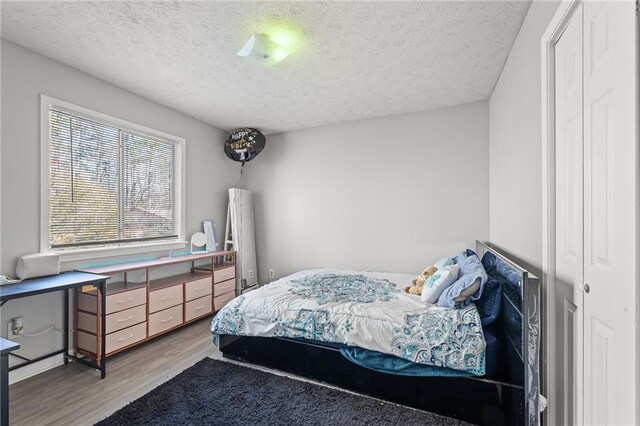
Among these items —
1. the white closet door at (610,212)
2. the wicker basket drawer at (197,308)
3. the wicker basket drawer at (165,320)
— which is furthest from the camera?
the wicker basket drawer at (197,308)

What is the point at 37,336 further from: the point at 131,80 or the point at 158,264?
the point at 131,80

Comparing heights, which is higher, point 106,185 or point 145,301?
point 106,185

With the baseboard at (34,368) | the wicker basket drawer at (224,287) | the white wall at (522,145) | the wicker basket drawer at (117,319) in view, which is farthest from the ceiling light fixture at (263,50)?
the baseboard at (34,368)

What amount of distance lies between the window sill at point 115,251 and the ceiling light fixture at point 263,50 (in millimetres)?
2273

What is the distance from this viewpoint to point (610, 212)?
3.42 ft

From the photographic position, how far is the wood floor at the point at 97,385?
73.3 inches

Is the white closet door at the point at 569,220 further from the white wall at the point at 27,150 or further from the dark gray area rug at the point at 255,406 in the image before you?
the white wall at the point at 27,150

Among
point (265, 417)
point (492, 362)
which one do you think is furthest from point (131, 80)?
point (492, 362)

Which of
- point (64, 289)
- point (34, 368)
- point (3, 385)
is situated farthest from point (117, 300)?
point (3, 385)

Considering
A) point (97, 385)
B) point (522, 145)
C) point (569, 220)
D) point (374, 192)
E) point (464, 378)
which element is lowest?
point (97, 385)

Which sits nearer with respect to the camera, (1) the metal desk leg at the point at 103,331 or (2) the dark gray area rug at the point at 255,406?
(2) the dark gray area rug at the point at 255,406

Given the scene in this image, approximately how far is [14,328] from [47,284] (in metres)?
0.53

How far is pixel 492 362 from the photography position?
5.72 ft

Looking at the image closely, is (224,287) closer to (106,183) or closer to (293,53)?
(106,183)
